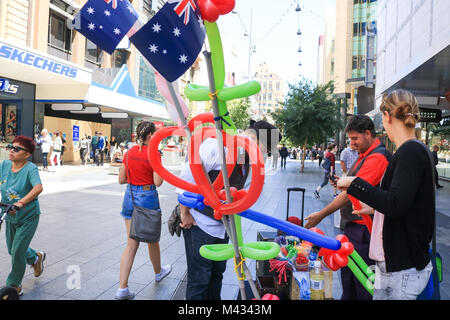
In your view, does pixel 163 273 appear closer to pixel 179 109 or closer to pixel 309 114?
pixel 179 109

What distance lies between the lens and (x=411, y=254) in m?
1.64

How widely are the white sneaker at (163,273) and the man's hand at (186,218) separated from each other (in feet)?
Result: 5.95

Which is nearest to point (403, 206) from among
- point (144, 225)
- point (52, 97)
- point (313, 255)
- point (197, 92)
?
point (197, 92)

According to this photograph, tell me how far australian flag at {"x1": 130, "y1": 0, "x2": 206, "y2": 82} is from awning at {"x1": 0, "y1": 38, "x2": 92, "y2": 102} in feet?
43.3

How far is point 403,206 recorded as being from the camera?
1530 mm

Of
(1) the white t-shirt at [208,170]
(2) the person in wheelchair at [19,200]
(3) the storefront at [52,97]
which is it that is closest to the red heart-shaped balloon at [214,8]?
(1) the white t-shirt at [208,170]

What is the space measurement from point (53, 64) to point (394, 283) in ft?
51.0

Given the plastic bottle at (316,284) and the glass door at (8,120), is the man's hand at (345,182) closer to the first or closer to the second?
the plastic bottle at (316,284)

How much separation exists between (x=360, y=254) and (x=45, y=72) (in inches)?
592

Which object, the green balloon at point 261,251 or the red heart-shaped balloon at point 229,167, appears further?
the green balloon at point 261,251

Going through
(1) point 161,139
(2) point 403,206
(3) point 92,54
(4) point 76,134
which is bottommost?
(2) point 403,206

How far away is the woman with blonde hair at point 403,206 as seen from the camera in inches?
61.1

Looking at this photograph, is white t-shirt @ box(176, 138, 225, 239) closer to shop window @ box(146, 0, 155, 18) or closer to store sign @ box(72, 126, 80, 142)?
store sign @ box(72, 126, 80, 142)
